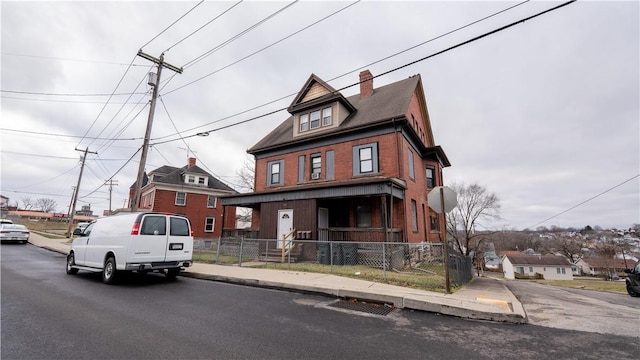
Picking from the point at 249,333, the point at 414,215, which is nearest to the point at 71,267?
the point at 249,333

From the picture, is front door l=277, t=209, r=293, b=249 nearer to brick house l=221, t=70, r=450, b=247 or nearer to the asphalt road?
brick house l=221, t=70, r=450, b=247

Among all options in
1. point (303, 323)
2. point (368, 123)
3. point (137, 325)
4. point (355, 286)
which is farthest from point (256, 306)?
point (368, 123)

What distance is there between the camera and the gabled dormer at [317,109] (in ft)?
60.3

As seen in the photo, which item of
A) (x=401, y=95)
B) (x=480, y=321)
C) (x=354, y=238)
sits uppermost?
(x=401, y=95)

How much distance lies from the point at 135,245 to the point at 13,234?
77.2 feet

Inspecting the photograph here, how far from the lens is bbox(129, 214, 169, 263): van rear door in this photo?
8.21 m

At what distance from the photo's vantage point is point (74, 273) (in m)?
10.2

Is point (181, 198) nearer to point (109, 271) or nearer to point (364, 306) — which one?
point (109, 271)

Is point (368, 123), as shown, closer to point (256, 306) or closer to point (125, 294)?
point (256, 306)

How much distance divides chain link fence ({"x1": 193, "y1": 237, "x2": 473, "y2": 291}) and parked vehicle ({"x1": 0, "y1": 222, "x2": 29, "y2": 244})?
17888 millimetres

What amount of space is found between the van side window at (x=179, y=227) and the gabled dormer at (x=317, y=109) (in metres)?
11.1

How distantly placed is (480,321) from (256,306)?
4.60m

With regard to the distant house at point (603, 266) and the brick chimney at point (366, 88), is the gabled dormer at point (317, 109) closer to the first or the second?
the brick chimney at point (366, 88)

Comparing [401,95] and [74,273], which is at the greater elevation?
[401,95]
